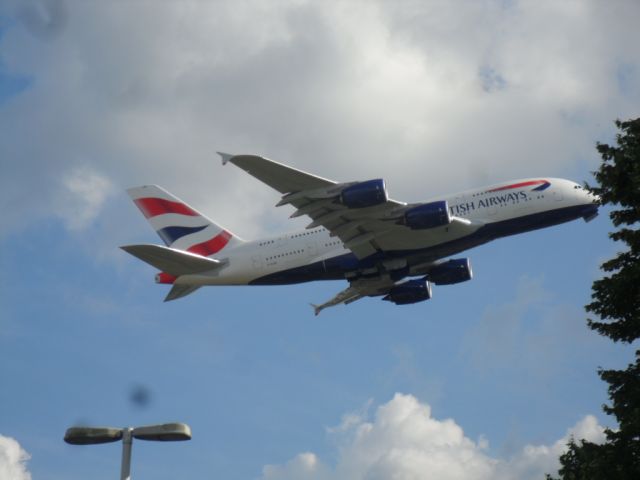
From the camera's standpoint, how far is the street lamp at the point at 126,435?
21.5 m

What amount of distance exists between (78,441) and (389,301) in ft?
148

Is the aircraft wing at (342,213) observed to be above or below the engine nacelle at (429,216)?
above

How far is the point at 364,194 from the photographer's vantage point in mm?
53562

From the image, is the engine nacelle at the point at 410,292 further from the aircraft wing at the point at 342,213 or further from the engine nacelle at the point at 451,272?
the aircraft wing at the point at 342,213

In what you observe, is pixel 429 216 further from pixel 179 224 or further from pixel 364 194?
pixel 179 224

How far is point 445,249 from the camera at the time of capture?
57.9 meters

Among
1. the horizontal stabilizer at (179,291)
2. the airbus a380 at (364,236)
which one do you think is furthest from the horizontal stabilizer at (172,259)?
the horizontal stabilizer at (179,291)

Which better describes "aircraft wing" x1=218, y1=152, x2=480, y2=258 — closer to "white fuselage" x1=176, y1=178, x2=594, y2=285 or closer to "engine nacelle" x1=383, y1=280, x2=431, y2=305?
"white fuselage" x1=176, y1=178, x2=594, y2=285

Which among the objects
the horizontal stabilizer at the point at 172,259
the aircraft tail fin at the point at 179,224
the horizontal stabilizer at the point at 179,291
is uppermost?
the aircraft tail fin at the point at 179,224

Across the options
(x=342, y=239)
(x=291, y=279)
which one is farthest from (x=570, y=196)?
(x=291, y=279)

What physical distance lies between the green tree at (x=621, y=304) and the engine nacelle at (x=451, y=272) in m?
33.3

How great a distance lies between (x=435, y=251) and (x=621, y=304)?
2844 centimetres

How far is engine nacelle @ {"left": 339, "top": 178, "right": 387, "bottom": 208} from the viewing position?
5359 cm

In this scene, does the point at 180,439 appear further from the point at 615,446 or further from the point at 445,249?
the point at 445,249
